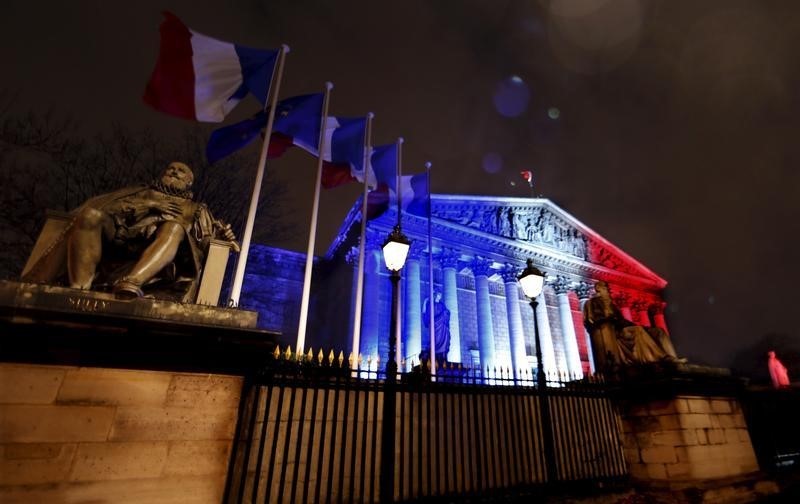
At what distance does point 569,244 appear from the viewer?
104 ft

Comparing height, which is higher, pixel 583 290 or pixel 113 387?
pixel 583 290

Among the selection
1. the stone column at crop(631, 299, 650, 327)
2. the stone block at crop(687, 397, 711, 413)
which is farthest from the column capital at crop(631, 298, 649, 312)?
the stone block at crop(687, 397, 711, 413)

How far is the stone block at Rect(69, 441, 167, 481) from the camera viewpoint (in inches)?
113

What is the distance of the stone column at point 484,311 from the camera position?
2309 centimetres

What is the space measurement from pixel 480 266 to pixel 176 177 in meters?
23.4

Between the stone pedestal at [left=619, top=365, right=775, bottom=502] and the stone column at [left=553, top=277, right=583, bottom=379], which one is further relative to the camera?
the stone column at [left=553, top=277, right=583, bottom=379]

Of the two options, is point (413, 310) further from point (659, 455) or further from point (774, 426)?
point (659, 455)

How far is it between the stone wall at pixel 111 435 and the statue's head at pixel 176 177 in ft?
6.99

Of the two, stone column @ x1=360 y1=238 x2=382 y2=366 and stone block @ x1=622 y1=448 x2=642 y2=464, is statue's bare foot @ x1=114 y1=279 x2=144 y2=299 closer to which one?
stone block @ x1=622 y1=448 x2=642 y2=464

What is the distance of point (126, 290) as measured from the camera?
3223mm

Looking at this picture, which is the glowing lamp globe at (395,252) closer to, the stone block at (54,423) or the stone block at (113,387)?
the stone block at (113,387)

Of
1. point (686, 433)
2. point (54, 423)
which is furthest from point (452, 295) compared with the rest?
point (54, 423)

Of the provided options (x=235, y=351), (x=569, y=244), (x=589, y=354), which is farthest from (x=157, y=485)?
(x=569, y=244)

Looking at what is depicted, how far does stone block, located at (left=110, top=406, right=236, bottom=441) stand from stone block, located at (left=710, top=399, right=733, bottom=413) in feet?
28.7
